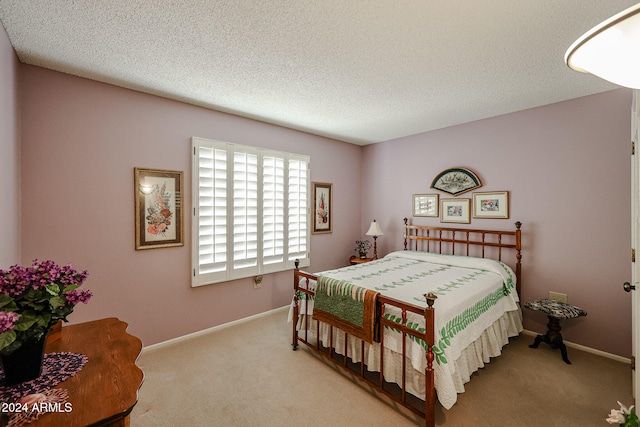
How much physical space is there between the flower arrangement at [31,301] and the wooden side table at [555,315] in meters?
3.70

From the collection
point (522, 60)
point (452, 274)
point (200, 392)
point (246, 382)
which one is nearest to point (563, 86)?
point (522, 60)

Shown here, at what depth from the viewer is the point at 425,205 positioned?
13.9 ft

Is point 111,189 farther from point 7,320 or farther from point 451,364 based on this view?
point 451,364

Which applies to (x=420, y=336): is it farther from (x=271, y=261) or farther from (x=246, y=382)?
(x=271, y=261)

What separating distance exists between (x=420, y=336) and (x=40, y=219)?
10.4 ft

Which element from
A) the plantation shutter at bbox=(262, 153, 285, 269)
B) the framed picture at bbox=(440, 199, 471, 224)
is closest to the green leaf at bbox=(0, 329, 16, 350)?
the plantation shutter at bbox=(262, 153, 285, 269)

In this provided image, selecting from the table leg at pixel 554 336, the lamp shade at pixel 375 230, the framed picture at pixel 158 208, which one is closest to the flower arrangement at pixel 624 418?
the table leg at pixel 554 336

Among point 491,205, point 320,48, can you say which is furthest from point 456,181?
point 320,48

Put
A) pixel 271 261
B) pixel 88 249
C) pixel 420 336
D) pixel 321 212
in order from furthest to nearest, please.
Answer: pixel 321 212 → pixel 271 261 → pixel 88 249 → pixel 420 336

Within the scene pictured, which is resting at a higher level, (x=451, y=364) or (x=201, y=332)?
(x=451, y=364)

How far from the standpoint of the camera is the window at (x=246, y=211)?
10.5ft

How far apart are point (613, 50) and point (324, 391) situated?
2524 mm

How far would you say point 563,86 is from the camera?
2672 mm

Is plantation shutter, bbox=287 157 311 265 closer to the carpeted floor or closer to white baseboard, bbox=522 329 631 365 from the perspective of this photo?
the carpeted floor
